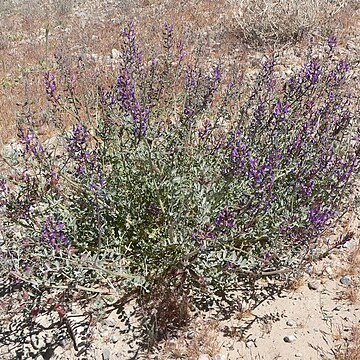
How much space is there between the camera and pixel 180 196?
278 centimetres

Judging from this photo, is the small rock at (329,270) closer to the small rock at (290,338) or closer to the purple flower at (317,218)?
the small rock at (290,338)

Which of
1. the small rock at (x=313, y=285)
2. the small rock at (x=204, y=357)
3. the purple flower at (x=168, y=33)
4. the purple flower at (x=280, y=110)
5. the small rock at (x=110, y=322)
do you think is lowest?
the small rock at (x=110, y=322)

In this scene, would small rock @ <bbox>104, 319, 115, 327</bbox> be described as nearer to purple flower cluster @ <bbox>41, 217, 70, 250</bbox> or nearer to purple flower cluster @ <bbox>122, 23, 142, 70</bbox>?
purple flower cluster @ <bbox>41, 217, 70, 250</bbox>

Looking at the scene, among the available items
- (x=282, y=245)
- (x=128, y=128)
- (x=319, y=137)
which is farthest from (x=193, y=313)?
(x=319, y=137)

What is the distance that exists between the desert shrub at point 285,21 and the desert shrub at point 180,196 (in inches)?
155

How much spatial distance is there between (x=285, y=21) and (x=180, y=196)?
5.16 meters

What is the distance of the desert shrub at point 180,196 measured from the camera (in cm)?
256

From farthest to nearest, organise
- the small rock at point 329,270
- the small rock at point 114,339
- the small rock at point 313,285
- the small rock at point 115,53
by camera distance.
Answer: the small rock at point 115,53, the small rock at point 329,270, the small rock at point 313,285, the small rock at point 114,339

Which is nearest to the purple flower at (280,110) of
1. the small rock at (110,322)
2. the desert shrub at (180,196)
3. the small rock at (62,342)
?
the desert shrub at (180,196)

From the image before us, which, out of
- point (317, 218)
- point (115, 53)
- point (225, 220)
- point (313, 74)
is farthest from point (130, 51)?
point (115, 53)

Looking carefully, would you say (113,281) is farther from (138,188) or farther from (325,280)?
(325,280)

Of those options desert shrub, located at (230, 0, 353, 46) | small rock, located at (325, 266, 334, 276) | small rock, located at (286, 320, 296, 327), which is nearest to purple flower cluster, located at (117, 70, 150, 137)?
small rock, located at (286, 320, 296, 327)

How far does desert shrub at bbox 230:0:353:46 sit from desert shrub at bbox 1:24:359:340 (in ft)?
12.9

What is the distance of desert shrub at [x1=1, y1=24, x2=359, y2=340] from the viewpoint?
2.56 meters
